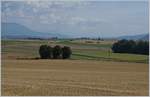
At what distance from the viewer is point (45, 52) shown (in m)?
37.7

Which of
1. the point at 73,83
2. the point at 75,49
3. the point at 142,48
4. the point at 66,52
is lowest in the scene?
the point at 73,83

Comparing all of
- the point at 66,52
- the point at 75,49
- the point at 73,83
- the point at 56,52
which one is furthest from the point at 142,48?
the point at 73,83

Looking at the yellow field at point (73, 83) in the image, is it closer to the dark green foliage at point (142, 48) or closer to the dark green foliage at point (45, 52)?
the dark green foliage at point (142, 48)

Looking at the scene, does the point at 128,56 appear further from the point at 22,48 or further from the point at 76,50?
the point at 22,48

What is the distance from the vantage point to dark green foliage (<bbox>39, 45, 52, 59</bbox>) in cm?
3612

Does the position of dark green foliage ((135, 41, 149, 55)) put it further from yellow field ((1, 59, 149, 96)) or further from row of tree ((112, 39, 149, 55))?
yellow field ((1, 59, 149, 96))

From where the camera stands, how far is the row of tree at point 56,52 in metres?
36.7

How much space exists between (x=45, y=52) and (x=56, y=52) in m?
1.18

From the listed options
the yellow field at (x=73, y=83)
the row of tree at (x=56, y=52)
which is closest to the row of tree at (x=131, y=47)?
the yellow field at (x=73, y=83)

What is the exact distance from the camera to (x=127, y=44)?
30594mm

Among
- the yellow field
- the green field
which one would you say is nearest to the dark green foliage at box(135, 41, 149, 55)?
the yellow field

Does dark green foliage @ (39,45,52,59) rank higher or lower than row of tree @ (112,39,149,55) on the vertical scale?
lower

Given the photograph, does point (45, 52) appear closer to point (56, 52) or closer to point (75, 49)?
point (56, 52)

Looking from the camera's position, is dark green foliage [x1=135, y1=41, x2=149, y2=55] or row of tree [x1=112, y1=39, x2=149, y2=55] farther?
row of tree [x1=112, y1=39, x2=149, y2=55]
